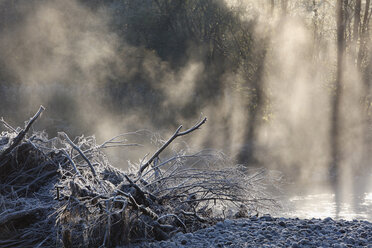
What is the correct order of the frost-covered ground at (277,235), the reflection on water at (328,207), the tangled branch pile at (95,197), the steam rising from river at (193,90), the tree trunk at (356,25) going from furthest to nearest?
the tree trunk at (356,25) → the steam rising from river at (193,90) → the reflection on water at (328,207) → the frost-covered ground at (277,235) → the tangled branch pile at (95,197)

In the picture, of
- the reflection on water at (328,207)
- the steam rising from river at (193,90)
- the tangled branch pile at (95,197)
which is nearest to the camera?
the tangled branch pile at (95,197)

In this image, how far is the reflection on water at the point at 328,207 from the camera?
23.2 ft

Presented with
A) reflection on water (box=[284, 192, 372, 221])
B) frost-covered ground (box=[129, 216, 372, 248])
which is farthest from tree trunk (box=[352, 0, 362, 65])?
frost-covered ground (box=[129, 216, 372, 248])

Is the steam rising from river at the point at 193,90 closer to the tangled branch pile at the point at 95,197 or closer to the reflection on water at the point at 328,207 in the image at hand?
the reflection on water at the point at 328,207

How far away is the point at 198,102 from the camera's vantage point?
14070mm

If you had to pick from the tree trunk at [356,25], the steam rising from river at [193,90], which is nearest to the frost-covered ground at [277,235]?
the steam rising from river at [193,90]

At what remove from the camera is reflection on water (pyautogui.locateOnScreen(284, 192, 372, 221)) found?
7.07 metres

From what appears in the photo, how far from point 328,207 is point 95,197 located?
6.21 meters

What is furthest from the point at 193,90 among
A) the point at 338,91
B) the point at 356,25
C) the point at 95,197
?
the point at 95,197

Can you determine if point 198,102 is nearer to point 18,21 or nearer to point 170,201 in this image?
point 18,21

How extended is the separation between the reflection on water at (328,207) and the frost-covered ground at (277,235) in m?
3.63

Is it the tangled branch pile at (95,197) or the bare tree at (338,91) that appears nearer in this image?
the tangled branch pile at (95,197)

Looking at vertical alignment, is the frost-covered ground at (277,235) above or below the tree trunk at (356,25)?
below

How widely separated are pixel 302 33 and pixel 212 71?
3.09m
